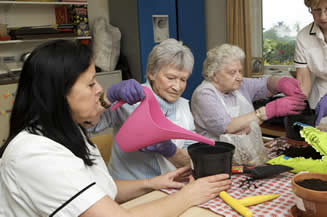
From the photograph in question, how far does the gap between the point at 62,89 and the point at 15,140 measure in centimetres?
17

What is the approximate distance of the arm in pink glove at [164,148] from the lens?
136cm

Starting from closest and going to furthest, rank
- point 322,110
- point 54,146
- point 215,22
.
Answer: point 54,146 → point 322,110 → point 215,22

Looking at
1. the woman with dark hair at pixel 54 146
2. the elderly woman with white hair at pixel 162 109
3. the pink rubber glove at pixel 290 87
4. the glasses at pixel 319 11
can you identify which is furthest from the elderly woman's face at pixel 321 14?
the woman with dark hair at pixel 54 146

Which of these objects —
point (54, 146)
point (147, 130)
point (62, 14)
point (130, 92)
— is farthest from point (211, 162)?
point (62, 14)

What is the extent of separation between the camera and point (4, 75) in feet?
9.85

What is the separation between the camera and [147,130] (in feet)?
3.68

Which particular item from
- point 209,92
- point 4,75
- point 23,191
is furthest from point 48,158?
point 4,75

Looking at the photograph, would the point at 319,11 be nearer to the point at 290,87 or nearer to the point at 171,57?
the point at 290,87

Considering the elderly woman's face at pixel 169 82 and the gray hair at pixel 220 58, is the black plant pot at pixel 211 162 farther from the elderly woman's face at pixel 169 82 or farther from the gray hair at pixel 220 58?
the gray hair at pixel 220 58

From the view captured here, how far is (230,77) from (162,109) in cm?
54

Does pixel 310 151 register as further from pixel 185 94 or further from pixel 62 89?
pixel 185 94

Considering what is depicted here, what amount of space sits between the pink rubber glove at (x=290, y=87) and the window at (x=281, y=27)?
1.88m

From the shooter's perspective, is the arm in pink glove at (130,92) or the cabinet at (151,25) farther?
the cabinet at (151,25)

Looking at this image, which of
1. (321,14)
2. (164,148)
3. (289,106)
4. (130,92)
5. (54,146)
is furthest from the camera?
(321,14)
